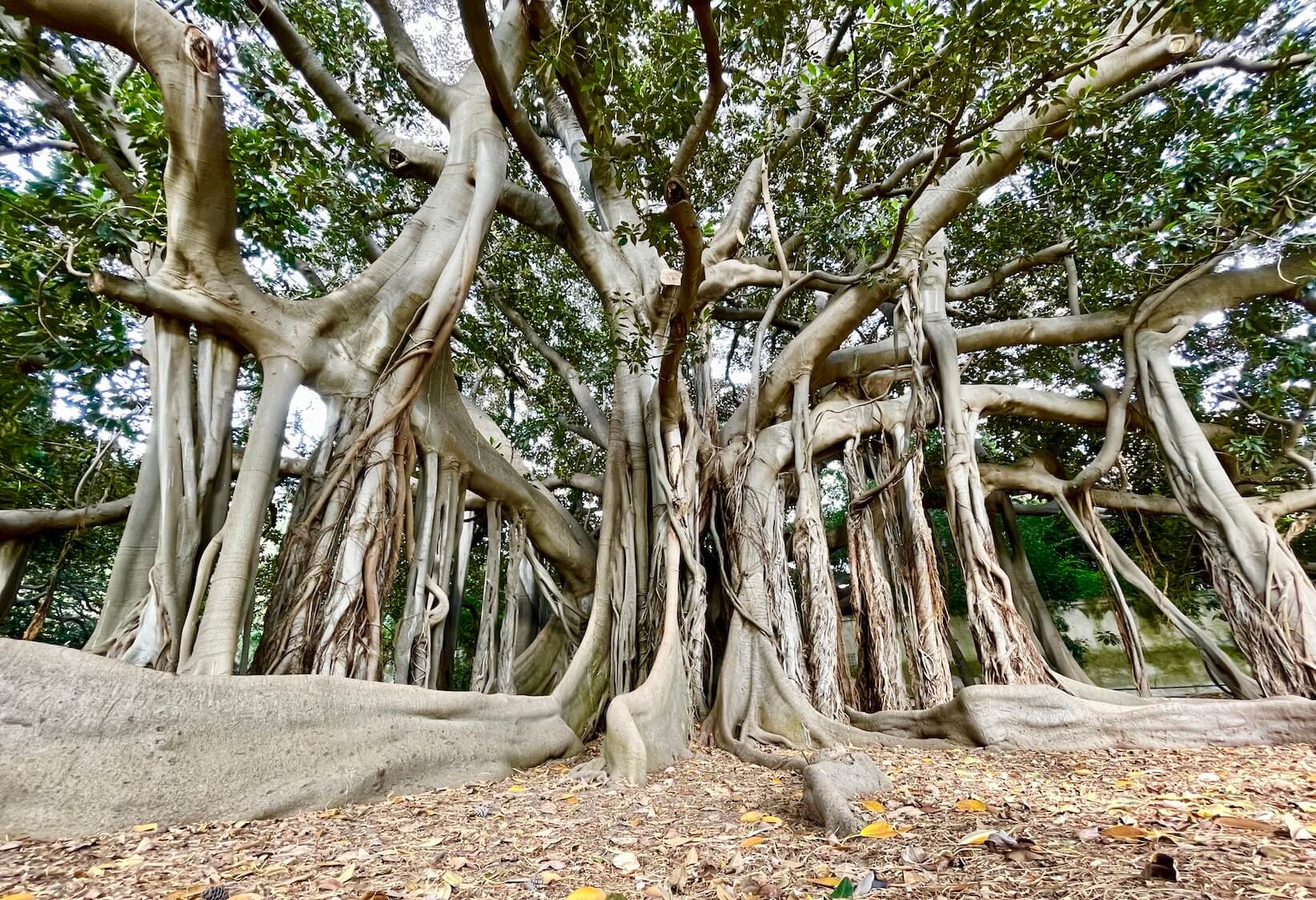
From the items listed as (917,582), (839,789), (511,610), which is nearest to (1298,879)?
(839,789)

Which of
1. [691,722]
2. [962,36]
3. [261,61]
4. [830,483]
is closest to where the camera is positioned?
[962,36]

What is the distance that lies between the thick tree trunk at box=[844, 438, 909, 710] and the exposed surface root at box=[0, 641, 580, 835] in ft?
9.30

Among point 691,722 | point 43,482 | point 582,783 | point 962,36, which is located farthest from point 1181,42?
point 43,482

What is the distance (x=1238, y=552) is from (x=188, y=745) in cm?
534

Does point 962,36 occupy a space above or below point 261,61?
below

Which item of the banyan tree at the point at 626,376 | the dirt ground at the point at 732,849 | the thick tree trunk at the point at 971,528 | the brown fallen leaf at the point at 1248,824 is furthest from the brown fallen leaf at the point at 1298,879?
the thick tree trunk at the point at 971,528

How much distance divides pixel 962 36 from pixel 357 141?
4126 millimetres

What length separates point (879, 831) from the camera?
1360 mm

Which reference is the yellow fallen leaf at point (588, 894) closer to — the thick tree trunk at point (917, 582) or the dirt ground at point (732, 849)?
the dirt ground at point (732, 849)

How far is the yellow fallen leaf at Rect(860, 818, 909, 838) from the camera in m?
1.34

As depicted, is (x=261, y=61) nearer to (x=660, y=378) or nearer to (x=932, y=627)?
(x=660, y=378)

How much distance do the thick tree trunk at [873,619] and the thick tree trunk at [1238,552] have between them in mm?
2010

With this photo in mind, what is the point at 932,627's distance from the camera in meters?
3.89

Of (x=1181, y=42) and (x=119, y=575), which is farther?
(x=1181, y=42)
